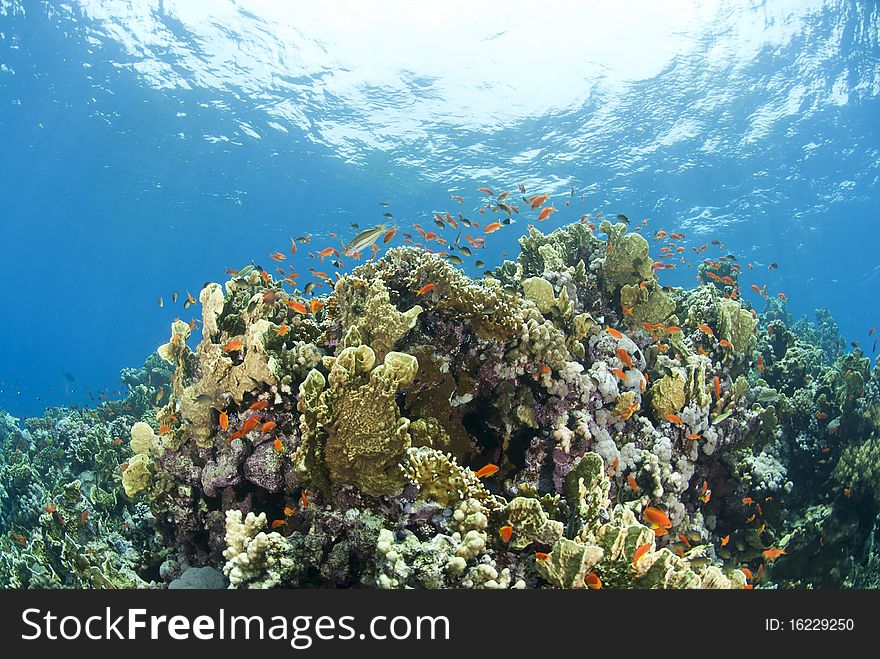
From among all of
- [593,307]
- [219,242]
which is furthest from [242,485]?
[219,242]

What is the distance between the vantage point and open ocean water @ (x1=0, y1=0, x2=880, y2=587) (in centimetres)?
679

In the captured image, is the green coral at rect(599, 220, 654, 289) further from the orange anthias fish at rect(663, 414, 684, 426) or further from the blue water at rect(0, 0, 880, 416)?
the blue water at rect(0, 0, 880, 416)

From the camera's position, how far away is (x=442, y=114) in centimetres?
2753

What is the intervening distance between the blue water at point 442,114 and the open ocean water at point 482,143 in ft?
0.48

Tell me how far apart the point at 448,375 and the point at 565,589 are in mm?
2452

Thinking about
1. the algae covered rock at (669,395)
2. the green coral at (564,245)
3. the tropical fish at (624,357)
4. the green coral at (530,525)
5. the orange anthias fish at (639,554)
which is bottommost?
the orange anthias fish at (639,554)

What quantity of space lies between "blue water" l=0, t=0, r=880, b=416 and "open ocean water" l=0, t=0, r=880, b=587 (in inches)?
5.7

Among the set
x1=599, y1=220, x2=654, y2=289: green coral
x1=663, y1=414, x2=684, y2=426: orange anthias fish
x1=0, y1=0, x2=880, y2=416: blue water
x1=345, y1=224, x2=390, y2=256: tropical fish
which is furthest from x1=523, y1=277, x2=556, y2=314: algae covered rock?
x1=0, y1=0, x2=880, y2=416: blue water

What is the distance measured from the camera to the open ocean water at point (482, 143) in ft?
22.3

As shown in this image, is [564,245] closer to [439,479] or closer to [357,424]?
[439,479]

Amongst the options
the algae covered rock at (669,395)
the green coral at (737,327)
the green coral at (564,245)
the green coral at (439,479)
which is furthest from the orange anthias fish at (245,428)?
the green coral at (737,327)

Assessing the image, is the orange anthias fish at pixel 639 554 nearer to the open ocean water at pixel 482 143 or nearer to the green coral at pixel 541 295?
the open ocean water at pixel 482 143

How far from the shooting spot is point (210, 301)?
5.51 m

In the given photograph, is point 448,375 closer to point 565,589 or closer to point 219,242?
point 565,589
